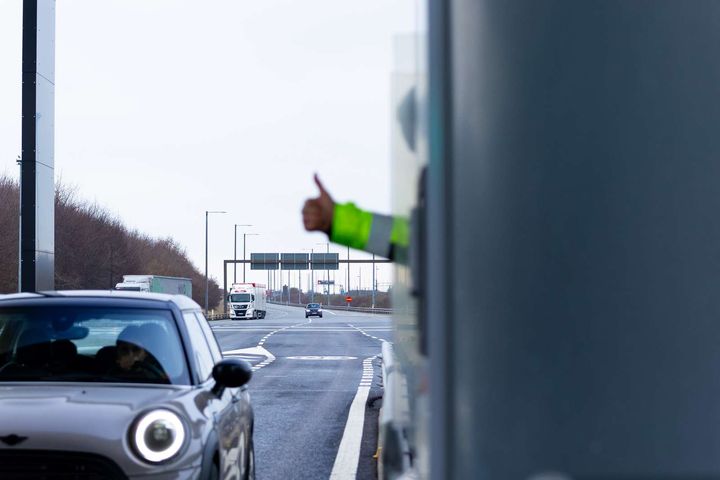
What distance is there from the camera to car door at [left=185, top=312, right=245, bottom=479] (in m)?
Answer: 5.98

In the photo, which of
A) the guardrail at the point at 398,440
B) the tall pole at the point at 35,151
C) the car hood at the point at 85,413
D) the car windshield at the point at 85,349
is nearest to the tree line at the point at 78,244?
the tall pole at the point at 35,151

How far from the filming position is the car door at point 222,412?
598 cm

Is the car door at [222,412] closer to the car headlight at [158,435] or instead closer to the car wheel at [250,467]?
the car wheel at [250,467]

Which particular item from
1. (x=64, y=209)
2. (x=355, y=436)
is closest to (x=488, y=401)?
(x=355, y=436)

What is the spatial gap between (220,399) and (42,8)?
568 inches

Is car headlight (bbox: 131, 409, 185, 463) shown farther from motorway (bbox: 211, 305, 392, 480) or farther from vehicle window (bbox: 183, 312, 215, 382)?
motorway (bbox: 211, 305, 392, 480)

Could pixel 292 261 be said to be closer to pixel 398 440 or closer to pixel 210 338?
pixel 210 338

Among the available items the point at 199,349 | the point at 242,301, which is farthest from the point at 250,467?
the point at 242,301

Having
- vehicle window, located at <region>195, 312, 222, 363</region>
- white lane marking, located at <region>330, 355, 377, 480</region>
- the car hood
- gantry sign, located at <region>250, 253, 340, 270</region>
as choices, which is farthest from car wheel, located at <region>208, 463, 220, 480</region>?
gantry sign, located at <region>250, 253, 340, 270</region>

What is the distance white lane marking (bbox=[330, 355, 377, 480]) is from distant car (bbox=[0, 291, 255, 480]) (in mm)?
2302

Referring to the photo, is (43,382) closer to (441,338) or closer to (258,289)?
(441,338)

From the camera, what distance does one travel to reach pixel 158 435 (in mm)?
5285

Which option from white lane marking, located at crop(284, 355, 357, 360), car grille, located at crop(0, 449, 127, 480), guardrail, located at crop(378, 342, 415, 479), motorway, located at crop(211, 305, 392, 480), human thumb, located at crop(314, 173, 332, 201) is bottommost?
white lane marking, located at crop(284, 355, 357, 360)

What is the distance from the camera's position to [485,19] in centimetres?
206
